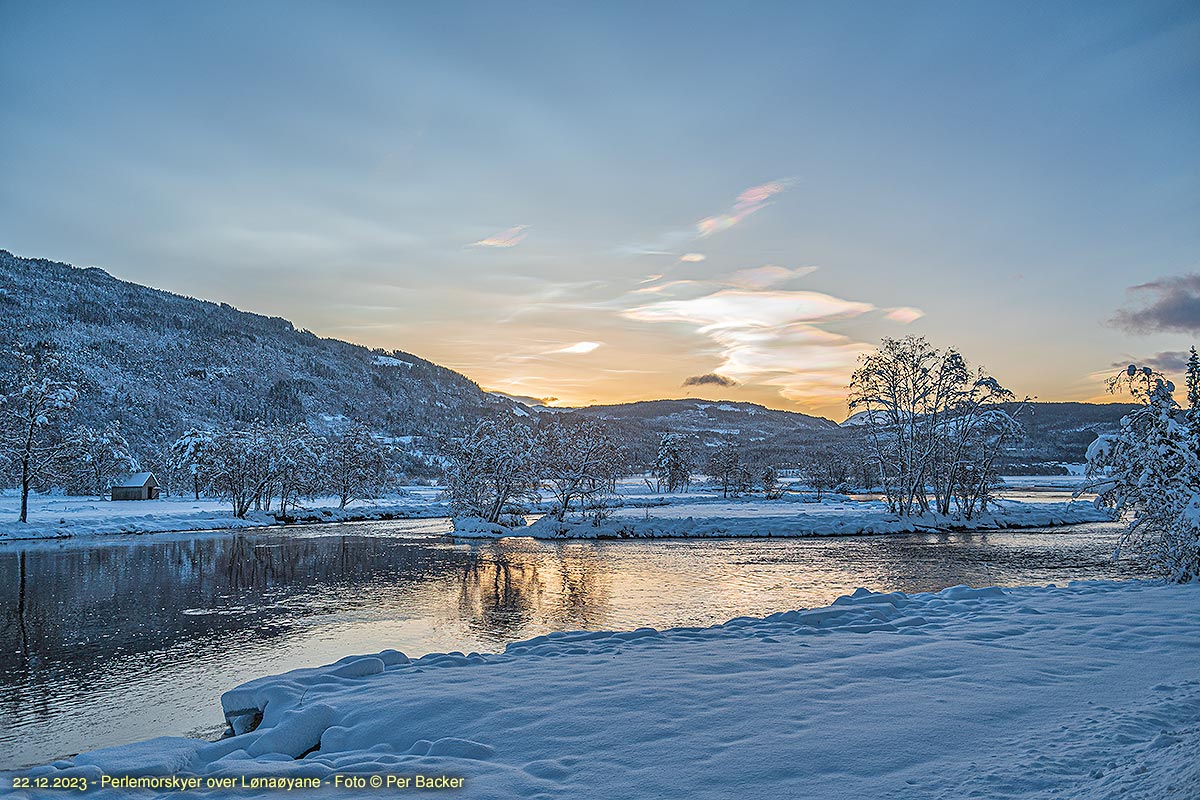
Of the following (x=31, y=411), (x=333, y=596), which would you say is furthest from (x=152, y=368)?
(x=333, y=596)

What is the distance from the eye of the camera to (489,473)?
4234cm

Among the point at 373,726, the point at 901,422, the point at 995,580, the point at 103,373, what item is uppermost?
the point at 103,373

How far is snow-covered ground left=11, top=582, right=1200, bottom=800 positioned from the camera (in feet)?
16.6

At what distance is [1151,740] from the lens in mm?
5293

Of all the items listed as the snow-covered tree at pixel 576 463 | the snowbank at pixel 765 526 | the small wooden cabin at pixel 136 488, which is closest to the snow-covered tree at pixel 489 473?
the snow-covered tree at pixel 576 463

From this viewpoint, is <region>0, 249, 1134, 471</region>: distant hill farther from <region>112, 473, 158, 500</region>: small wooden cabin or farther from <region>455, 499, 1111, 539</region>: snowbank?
<region>455, 499, 1111, 539</region>: snowbank

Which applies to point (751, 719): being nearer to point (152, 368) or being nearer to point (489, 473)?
point (489, 473)

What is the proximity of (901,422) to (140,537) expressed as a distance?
47.1 metres

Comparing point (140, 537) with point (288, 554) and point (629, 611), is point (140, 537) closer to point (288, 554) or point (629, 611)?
point (288, 554)

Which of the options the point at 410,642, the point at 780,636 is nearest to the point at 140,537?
the point at 410,642

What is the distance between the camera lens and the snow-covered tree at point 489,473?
42062 millimetres

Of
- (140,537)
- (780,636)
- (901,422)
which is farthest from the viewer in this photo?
(901,422)

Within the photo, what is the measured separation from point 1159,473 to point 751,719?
1336 cm

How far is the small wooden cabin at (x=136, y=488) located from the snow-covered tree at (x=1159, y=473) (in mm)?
83712
